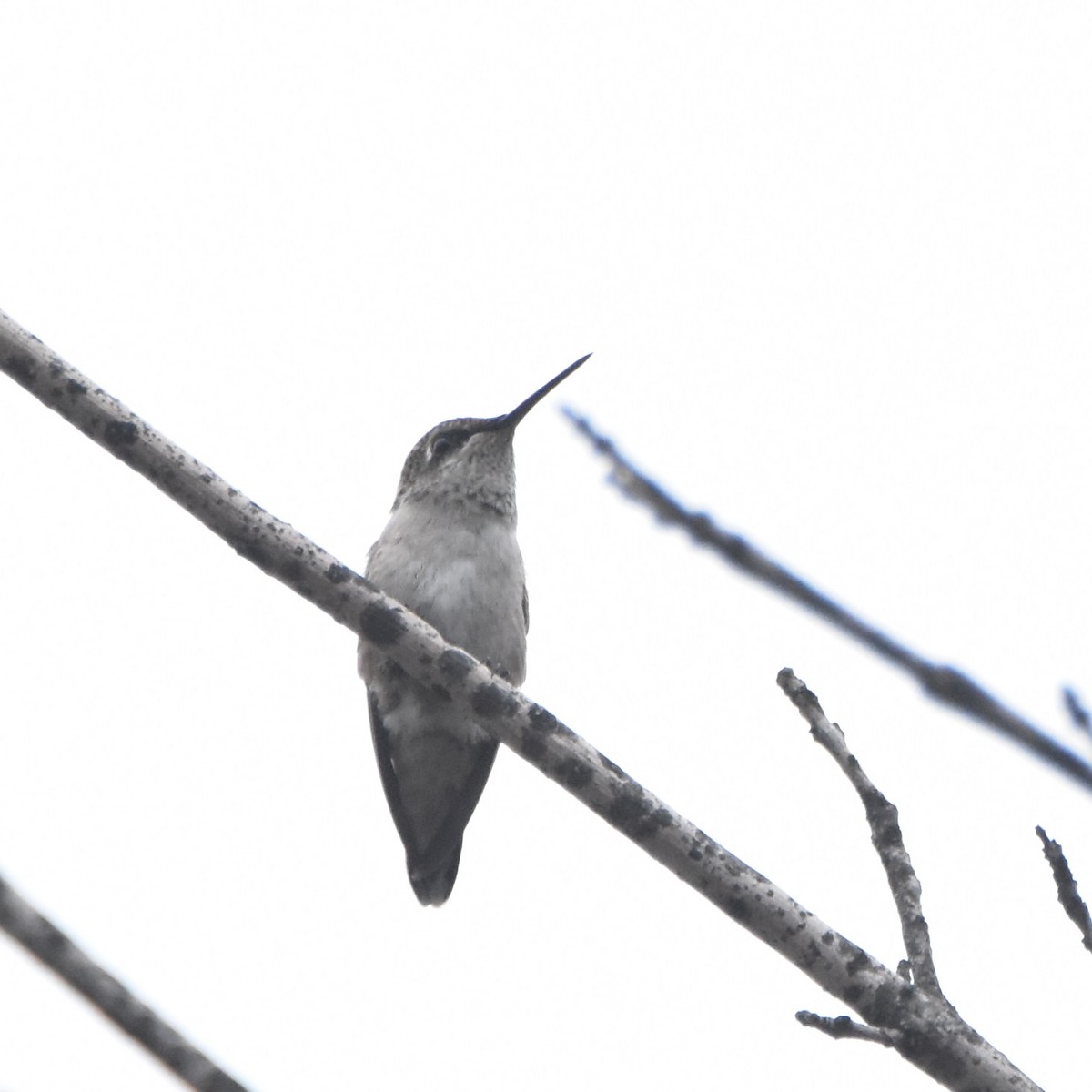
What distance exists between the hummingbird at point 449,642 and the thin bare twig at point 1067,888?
5455mm

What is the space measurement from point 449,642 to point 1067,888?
560 cm

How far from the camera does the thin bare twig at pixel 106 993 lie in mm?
1523

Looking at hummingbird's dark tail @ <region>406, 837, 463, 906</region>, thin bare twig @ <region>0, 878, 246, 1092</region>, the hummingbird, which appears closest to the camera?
thin bare twig @ <region>0, 878, 246, 1092</region>

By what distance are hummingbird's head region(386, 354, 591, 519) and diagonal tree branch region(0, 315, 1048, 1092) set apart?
A: 14.2 ft

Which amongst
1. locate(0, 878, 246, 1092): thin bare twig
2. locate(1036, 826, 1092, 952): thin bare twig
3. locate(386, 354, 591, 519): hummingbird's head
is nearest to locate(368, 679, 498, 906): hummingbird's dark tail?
locate(386, 354, 591, 519): hummingbird's head

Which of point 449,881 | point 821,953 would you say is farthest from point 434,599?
point 821,953

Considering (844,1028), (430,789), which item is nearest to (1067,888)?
(844,1028)

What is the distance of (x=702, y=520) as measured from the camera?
4.35ft

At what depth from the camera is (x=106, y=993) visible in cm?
158

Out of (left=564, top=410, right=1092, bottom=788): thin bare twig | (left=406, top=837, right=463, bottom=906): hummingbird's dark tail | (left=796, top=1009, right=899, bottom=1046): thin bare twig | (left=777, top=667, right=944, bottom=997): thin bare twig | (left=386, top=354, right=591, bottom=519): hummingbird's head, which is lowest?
(left=406, top=837, right=463, bottom=906): hummingbird's dark tail

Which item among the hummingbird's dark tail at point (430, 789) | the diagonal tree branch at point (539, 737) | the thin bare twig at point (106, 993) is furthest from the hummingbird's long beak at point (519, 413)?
the thin bare twig at point (106, 993)

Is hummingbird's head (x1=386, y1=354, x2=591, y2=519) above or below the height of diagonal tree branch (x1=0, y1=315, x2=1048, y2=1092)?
above

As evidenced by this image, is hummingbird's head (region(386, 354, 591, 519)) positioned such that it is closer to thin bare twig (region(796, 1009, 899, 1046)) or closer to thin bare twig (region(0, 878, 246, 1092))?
thin bare twig (region(796, 1009, 899, 1046))

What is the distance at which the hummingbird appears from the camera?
8828 mm
